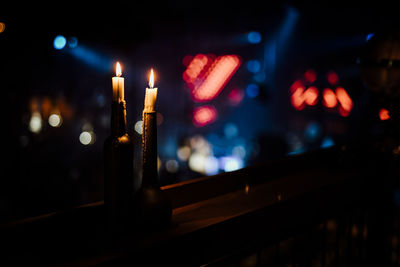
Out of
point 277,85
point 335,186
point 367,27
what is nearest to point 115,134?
point 335,186

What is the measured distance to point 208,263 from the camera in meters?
0.97

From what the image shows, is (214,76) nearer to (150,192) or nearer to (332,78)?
(332,78)

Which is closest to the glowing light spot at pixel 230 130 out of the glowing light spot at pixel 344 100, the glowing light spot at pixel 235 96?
the glowing light spot at pixel 235 96

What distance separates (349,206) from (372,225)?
24 cm

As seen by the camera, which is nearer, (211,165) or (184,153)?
(211,165)

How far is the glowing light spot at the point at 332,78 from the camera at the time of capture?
1150 centimetres

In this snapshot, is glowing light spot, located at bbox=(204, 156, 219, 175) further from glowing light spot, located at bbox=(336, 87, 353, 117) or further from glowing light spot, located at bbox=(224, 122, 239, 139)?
glowing light spot, located at bbox=(336, 87, 353, 117)

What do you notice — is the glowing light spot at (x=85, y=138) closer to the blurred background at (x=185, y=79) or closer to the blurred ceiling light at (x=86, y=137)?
the blurred ceiling light at (x=86, y=137)

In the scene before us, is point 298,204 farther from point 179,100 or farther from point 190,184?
point 179,100

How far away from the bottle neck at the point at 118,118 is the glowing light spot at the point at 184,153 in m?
14.5

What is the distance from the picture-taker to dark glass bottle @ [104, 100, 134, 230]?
890mm

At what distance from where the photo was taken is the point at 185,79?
39.4 feet

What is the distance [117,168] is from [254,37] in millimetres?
12737

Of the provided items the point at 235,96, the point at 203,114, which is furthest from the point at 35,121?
the point at 235,96
